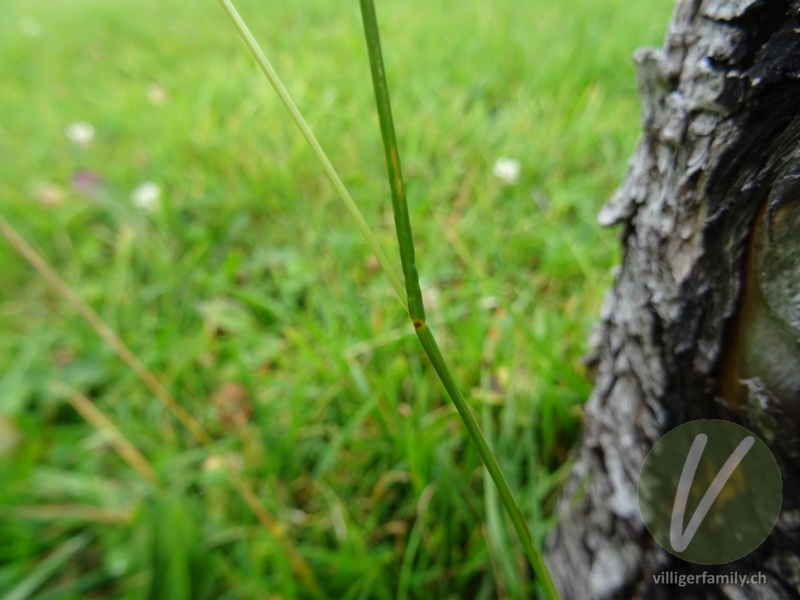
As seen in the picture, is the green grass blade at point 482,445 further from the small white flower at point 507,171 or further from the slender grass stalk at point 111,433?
the small white flower at point 507,171

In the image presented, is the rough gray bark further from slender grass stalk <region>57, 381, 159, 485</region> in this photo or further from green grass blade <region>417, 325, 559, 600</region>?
slender grass stalk <region>57, 381, 159, 485</region>

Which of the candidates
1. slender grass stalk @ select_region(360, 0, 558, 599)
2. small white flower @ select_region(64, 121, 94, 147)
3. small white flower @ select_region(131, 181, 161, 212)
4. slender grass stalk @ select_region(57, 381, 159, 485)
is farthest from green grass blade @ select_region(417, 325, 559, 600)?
small white flower @ select_region(64, 121, 94, 147)

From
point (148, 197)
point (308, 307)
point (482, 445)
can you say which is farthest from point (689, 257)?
point (148, 197)

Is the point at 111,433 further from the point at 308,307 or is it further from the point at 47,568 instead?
the point at 308,307

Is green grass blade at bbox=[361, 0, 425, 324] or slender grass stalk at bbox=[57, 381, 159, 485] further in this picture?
slender grass stalk at bbox=[57, 381, 159, 485]

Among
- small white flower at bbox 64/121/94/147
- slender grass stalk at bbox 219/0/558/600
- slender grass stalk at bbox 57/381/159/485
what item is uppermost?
small white flower at bbox 64/121/94/147

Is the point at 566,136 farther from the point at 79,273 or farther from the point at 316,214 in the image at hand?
the point at 79,273

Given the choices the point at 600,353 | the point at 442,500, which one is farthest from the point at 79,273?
the point at 600,353
